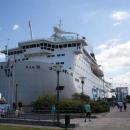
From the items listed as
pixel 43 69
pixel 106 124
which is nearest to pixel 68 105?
pixel 43 69

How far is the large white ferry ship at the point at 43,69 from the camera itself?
55.4 metres

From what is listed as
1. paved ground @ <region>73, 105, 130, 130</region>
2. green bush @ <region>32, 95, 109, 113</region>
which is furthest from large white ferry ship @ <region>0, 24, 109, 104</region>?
paved ground @ <region>73, 105, 130, 130</region>

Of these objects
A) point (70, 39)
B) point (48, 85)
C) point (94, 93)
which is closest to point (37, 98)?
point (48, 85)

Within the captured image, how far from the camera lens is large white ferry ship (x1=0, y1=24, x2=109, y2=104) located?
55375 mm

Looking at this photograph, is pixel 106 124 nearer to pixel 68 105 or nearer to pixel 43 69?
pixel 68 105

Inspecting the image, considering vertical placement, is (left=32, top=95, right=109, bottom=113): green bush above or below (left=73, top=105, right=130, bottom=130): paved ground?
above

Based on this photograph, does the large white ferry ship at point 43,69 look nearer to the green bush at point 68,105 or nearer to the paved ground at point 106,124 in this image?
the green bush at point 68,105

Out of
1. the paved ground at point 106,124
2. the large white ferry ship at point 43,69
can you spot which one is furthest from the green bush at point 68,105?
the paved ground at point 106,124

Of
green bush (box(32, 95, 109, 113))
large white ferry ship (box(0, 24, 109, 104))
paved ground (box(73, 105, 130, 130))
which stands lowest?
paved ground (box(73, 105, 130, 130))

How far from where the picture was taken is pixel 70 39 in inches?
2628

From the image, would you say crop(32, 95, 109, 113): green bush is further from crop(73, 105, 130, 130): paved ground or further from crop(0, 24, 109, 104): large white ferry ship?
crop(73, 105, 130, 130): paved ground

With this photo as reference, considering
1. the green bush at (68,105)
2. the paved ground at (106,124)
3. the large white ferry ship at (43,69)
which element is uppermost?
the large white ferry ship at (43,69)

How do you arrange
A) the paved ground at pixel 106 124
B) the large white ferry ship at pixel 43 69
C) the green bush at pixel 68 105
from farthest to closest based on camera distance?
the large white ferry ship at pixel 43 69, the green bush at pixel 68 105, the paved ground at pixel 106 124

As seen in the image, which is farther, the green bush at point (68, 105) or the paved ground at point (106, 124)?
the green bush at point (68, 105)
